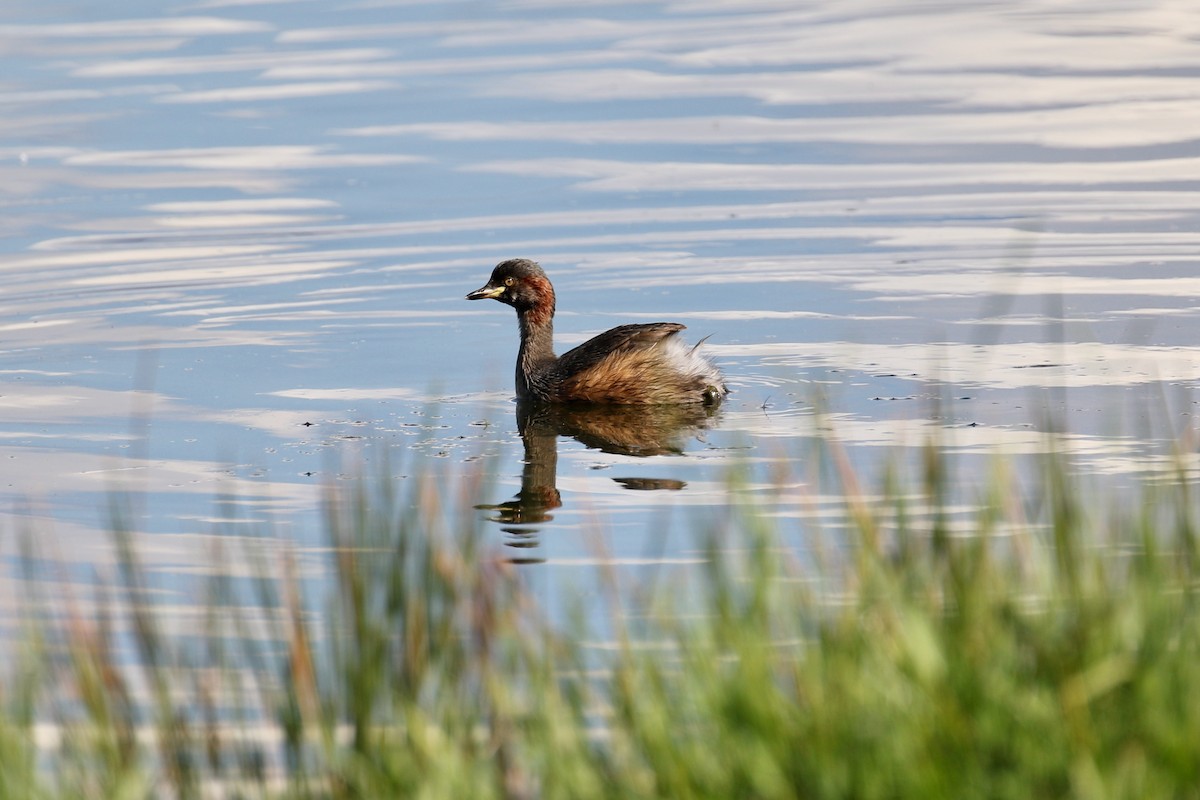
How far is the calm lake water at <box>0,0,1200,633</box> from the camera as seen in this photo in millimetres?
10297

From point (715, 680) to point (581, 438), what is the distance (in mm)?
6630

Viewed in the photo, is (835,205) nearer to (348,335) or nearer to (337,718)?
(348,335)

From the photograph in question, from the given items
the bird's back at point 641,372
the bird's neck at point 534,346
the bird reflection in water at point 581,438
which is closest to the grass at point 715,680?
the bird reflection in water at point 581,438

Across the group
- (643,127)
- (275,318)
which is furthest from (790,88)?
(275,318)

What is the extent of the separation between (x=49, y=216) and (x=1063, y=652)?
53.1 feet

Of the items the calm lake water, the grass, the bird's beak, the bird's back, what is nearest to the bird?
the bird's back

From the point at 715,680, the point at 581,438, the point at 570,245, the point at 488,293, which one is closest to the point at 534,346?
the point at 488,293

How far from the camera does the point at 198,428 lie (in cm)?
1160

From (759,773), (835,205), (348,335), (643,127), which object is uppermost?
(643,127)

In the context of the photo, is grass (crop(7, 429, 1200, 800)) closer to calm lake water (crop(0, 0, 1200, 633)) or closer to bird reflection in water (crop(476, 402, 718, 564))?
calm lake water (crop(0, 0, 1200, 633))

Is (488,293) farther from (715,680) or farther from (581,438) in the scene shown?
(715,680)

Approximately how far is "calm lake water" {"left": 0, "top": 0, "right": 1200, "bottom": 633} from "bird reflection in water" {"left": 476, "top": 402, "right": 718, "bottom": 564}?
53 millimetres

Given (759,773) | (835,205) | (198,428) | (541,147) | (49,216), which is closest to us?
(759,773)

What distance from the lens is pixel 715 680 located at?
4.86 meters
